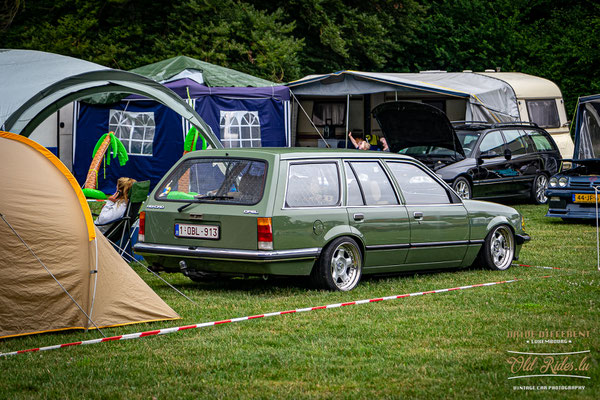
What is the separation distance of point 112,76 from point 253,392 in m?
7.29

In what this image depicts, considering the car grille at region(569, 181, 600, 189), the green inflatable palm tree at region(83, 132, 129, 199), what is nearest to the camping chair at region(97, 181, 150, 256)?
the green inflatable palm tree at region(83, 132, 129, 199)

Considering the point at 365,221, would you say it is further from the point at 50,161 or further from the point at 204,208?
the point at 50,161

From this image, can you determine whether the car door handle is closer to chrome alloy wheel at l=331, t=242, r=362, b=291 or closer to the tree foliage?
chrome alloy wheel at l=331, t=242, r=362, b=291

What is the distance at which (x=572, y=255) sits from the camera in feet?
38.6

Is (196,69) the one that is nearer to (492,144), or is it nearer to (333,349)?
(492,144)

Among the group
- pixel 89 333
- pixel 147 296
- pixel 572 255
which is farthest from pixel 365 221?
pixel 572 255

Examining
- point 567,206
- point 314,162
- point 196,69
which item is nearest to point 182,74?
point 196,69

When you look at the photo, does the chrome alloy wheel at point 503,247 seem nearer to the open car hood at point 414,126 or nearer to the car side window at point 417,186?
the car side window at point 417,186

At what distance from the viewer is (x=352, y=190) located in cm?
924

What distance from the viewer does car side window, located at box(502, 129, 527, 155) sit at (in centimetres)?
1984

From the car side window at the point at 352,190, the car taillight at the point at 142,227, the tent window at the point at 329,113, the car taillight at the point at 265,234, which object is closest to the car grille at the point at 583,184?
the car side window at the point at 352,190

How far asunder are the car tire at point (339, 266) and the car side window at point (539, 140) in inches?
492

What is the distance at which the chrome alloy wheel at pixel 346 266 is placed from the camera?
29.3ft

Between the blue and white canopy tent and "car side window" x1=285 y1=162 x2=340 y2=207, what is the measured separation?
12422mm
